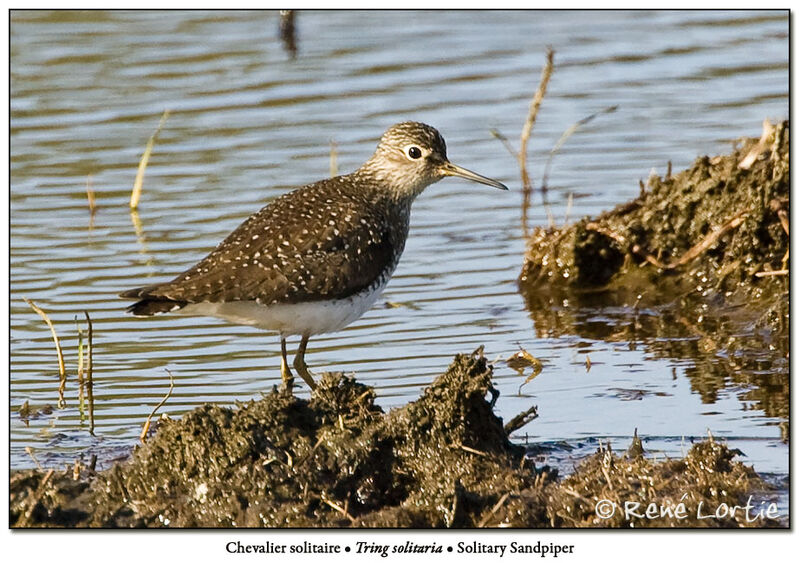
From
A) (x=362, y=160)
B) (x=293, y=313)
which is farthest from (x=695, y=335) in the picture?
(x=362, y=160)

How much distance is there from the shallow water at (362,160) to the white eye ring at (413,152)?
1.40m

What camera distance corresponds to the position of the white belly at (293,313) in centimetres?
821

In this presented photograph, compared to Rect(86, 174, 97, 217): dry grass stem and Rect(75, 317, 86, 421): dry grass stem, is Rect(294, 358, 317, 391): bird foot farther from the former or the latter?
Rect(86, 174, 97, 217): dry grass stem

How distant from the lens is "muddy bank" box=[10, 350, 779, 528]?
21.3 feet

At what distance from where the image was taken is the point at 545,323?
10.7m

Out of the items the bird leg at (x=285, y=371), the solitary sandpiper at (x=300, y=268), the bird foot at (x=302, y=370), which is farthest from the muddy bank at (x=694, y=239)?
the bird leg at (x=285, y=371)

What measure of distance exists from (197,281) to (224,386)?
1361 mm

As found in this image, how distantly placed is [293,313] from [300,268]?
0.91 ft

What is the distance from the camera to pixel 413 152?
9711mm

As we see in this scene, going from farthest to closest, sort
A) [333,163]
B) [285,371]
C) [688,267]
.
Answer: [333,163]
[688,267]
[285,371]

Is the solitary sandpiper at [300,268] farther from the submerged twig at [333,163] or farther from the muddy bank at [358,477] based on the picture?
the submerged twig at [333,163]

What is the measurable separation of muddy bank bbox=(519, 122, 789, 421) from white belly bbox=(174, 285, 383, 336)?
2.26 m

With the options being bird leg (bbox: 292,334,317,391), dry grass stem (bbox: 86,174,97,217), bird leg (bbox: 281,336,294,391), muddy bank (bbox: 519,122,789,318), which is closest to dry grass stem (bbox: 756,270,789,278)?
muddy bank (bbox: 519,122,789,318)

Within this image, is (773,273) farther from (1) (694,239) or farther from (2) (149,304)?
(2) (149,304)
